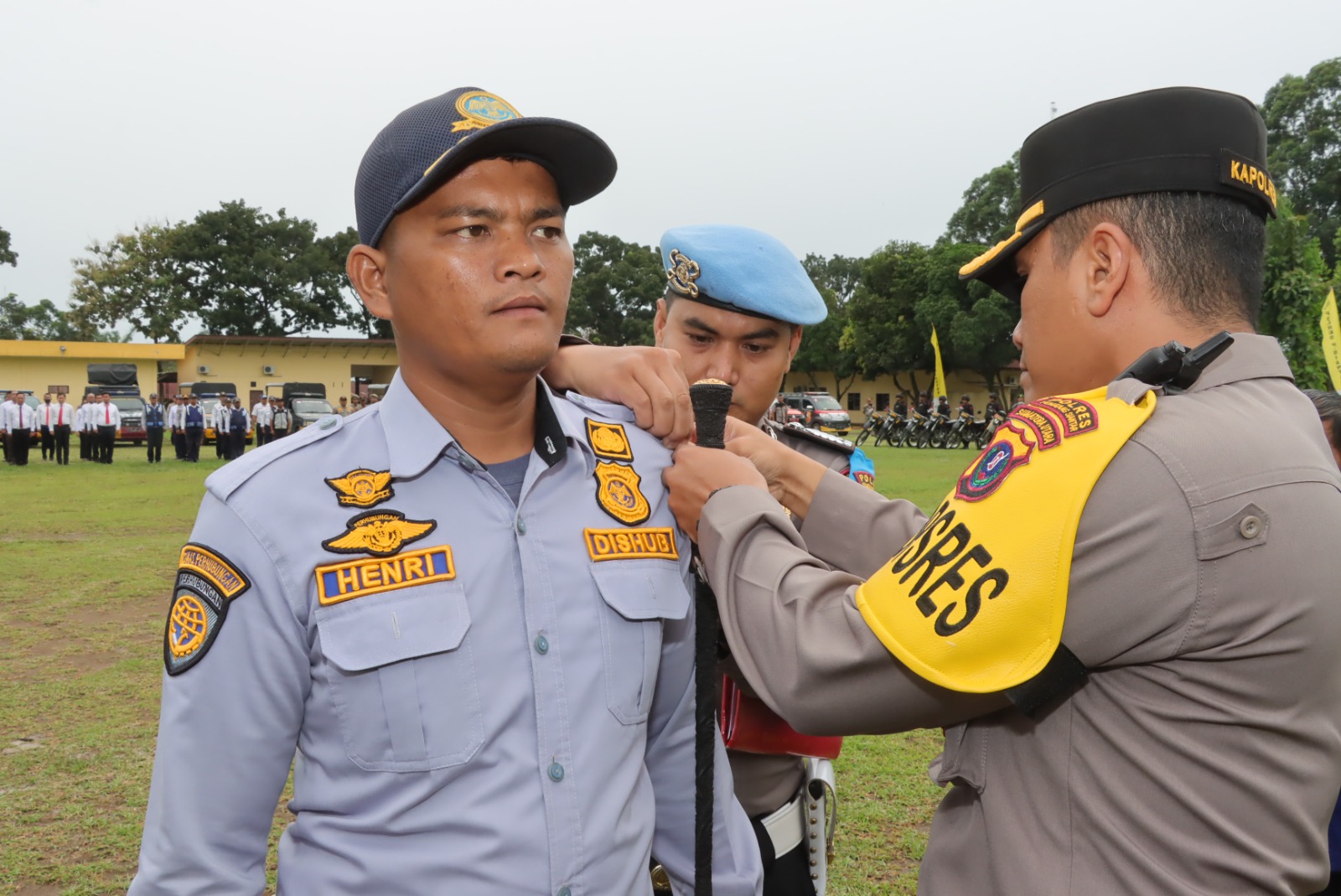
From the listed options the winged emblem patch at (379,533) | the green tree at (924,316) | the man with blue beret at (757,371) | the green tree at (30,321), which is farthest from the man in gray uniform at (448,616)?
A: the green tree at (30,321)

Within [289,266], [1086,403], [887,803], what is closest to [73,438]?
[289,266]

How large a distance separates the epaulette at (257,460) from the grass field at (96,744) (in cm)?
294

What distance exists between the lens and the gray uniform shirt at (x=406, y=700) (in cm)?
150

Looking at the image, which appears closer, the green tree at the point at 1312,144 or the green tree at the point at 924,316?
the green tree at the point at 924,316

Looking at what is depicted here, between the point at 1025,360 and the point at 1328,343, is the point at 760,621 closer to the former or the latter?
the point at 1025,360

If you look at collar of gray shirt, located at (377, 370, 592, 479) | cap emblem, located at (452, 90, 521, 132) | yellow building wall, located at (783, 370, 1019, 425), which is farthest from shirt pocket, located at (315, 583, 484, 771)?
yellow building wall, located at (783, 370, 1019, 425)

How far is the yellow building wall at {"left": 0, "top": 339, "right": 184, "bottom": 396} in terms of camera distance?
37.4 m

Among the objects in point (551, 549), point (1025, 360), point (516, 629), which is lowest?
point (516, 629)

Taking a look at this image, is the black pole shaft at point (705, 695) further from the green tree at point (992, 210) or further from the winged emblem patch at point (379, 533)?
the green tree at point (992, 210)

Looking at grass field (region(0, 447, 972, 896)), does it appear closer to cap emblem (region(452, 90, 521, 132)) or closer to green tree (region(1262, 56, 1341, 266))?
cap emblem (region(452, 90, 521, 132))

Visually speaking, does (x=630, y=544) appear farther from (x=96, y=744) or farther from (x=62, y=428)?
(x=62, y=428)

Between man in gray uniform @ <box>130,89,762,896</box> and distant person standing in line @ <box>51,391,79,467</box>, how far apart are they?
26966 mm

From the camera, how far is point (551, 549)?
1.76m

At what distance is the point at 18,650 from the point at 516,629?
682cm
